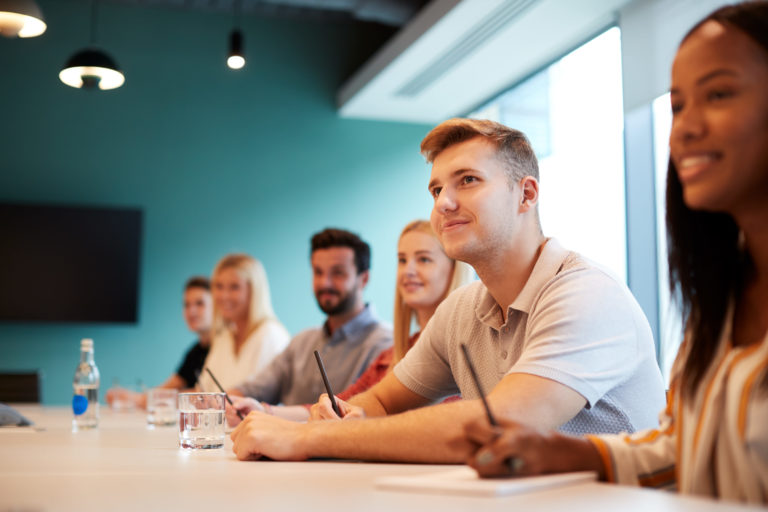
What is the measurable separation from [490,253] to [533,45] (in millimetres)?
3432

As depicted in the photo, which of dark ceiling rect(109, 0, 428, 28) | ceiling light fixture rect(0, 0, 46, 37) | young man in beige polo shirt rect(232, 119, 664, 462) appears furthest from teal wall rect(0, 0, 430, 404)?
young man in beige polo shirt rect(232, 119, 664, 462)

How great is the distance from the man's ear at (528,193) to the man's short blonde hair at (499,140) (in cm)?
2

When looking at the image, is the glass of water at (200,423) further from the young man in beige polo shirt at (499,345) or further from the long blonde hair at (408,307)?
the long blonde hair at (408,307)

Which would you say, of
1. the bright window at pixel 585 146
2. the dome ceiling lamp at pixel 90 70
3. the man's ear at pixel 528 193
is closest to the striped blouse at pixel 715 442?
the man's ear at pixel 528 193

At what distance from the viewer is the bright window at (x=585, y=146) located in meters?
4.38

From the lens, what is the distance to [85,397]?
7.98 feet

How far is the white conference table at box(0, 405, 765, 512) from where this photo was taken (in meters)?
0.87

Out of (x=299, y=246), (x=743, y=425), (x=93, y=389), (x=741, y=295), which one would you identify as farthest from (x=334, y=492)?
(x=299, y=246)

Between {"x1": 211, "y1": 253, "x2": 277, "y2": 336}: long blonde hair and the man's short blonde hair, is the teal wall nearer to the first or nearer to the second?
{"x1": 211, "y1": 253, "x2": 277, "y2": 336}: long blonde hair

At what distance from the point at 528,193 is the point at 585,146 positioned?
2963 millimetres

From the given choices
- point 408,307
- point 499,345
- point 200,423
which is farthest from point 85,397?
point 499,345

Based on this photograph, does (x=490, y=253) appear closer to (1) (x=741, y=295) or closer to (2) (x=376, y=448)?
(2) (x=376, y=448)

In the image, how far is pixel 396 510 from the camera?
841 millimetres

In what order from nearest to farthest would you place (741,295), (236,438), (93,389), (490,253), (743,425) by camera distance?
(743,425) → (741,295) → (236,438) → (490,253) → (93,389)
